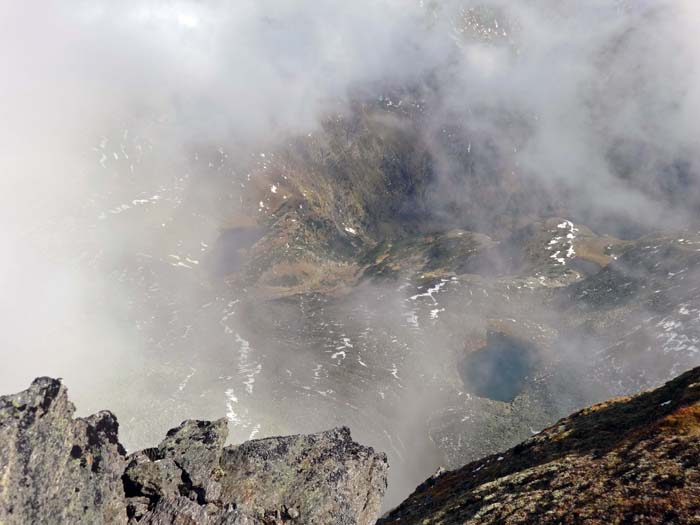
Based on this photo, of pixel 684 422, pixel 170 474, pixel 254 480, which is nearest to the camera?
pixel 684 422

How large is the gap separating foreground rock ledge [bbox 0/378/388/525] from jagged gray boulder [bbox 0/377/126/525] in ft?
0.28

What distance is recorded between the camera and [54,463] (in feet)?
144

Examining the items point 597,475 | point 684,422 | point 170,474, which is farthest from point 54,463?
point 684,422

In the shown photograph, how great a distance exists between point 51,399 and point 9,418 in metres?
4.72

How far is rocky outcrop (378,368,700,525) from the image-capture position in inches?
1198

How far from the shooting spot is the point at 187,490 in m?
51.8

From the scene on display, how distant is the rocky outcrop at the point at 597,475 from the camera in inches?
1198

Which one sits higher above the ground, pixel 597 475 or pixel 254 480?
pixel 254 480

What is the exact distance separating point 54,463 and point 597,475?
147 feet

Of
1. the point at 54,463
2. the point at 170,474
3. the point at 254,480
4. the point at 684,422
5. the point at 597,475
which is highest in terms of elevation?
the point at 54,463

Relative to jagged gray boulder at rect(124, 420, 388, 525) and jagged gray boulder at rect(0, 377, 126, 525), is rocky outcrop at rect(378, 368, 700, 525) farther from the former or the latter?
jagged gray boulder at rect(0, 377, 126, 525)

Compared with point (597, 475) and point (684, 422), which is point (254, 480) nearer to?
point (597, 475)

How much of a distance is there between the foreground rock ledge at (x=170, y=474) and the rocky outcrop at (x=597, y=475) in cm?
1061

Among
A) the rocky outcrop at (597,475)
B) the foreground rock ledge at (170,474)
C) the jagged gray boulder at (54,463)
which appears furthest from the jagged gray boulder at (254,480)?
the rocky outcrop at (597,475)
